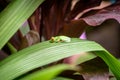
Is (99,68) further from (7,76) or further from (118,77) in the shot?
(7,76)

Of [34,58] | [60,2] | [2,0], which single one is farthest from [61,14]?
[34,58]

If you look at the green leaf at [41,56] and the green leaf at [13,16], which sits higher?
the green leaf at [13,16]

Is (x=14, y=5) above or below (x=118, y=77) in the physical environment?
above

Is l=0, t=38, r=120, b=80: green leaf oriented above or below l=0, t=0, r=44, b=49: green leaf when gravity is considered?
below

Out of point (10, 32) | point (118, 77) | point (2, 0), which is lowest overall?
point (118, 77)

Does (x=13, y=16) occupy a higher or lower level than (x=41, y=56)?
higher
